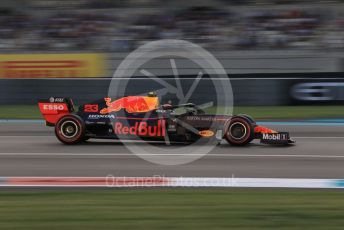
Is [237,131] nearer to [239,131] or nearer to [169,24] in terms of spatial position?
[239,131]

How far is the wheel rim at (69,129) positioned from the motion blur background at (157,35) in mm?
7593

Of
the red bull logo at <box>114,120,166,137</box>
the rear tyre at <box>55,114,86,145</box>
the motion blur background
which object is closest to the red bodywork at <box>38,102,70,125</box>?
the rear tyre at <box>55,114,86,145</box>

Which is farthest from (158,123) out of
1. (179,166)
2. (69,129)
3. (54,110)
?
(54,110)

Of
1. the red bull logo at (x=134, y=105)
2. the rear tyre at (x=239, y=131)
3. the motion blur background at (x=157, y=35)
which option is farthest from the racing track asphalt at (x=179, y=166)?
the motion blur background at (x=157, y=35)

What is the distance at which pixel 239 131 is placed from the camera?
10.9 m

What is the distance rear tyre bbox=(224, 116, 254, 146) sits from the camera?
1077 cm

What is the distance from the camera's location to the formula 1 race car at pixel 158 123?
10.8 m

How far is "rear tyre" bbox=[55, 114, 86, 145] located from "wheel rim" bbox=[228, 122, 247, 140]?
8.93ft

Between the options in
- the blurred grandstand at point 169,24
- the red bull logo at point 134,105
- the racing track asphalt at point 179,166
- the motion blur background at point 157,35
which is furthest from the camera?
the blurred grandstand at point 169,24

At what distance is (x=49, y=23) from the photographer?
26.8m

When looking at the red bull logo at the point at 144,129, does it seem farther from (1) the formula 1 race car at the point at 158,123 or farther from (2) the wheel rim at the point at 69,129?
(2) the wheel rim at the point at 69,129

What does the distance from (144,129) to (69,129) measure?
1540mm
